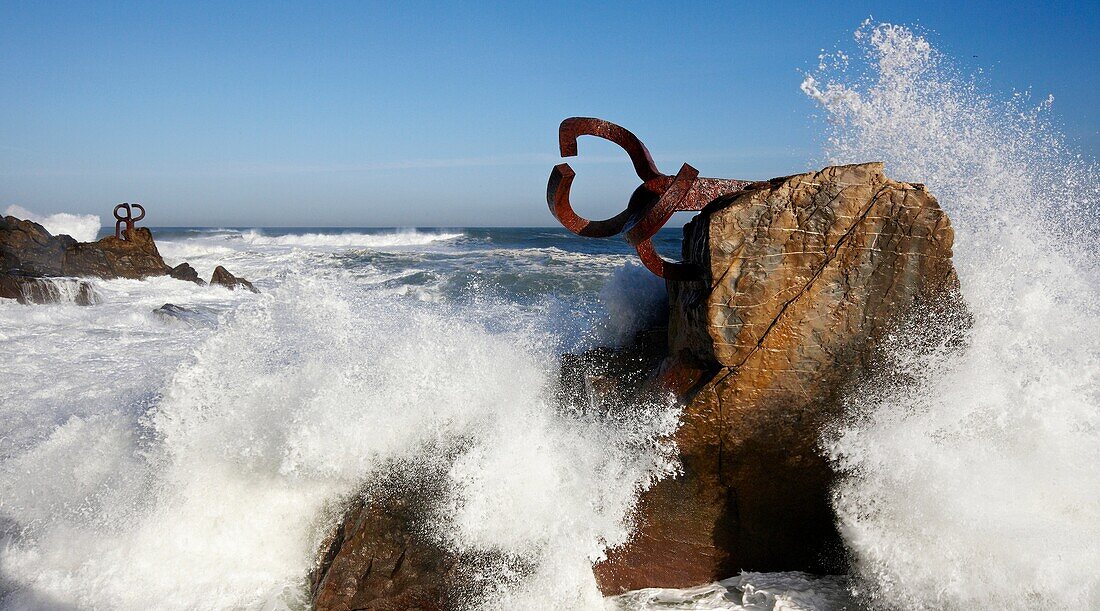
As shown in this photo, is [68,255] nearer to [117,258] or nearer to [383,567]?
[117,258]

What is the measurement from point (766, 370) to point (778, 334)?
157mm

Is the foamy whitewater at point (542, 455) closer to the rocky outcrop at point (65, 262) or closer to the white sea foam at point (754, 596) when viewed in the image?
the white sea foam at point (754, 596)

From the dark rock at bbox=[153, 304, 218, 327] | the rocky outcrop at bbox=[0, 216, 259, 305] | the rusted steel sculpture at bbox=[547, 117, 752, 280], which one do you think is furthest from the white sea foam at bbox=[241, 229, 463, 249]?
the rusted steel sculpture at bbox=[547, 117, 752, 280]

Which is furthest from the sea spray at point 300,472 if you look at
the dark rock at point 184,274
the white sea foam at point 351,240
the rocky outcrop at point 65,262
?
the white sea foam at point 351,240

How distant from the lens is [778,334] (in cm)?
272

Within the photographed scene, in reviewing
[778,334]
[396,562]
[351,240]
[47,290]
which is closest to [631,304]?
[778,334]

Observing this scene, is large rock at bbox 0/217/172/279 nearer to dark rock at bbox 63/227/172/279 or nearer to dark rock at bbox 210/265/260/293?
dark rock at bbox 63/227/172/279

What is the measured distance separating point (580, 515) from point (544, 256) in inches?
649

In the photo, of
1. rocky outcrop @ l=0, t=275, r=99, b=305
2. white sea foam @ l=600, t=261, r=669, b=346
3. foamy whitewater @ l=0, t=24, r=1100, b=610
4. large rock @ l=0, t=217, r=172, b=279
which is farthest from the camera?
large rock @ l=0, t=217, r=172, b=279

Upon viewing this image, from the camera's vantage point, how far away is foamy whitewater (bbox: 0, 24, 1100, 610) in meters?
2.64

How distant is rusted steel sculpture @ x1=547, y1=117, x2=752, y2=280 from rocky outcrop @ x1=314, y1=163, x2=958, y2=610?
0.10 m

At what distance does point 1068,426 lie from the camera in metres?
2.67

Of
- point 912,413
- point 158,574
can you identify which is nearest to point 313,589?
point 158,574

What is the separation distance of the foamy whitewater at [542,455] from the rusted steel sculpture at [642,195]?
72cm
